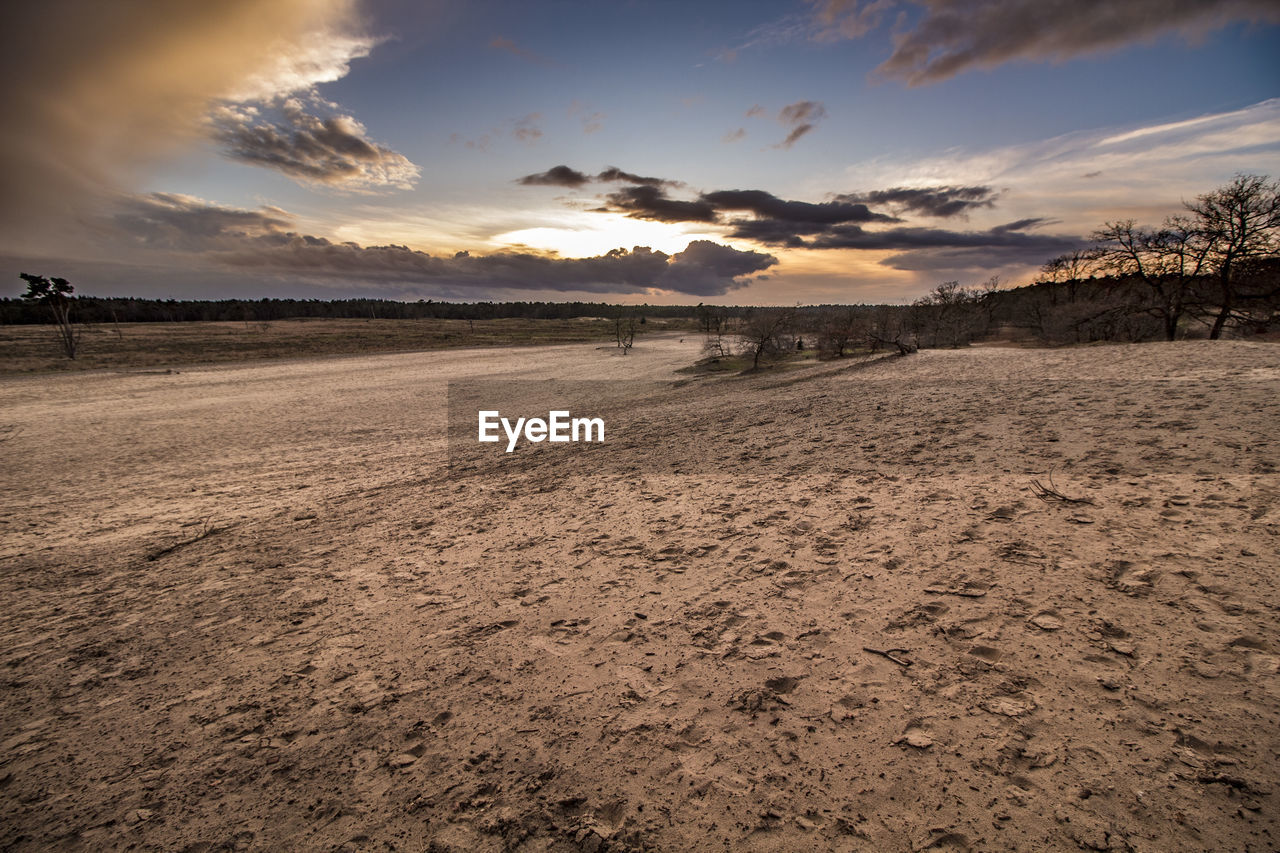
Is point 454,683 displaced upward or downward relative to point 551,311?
downward

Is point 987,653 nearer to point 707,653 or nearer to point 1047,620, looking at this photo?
point 1047,620

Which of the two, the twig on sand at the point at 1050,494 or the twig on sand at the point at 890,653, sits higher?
the twig on sand at the point at 1050,494

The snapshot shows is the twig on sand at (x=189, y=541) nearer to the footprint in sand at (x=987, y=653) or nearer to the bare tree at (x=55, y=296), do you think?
the footprint in sand at (x=987, y=653)

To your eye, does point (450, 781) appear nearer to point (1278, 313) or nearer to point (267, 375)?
point (1278, 313)

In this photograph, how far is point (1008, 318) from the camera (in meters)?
47.6

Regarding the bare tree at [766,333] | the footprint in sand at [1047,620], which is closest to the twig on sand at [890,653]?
the footprint in sand at [1047,620]

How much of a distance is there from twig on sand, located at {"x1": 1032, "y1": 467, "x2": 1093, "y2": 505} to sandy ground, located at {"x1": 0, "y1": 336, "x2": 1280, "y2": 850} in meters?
0.12

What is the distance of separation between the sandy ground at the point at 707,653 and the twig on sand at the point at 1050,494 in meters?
0.12

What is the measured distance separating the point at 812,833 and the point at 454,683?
2.83m

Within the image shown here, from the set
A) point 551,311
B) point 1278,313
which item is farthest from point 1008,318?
point 551,311

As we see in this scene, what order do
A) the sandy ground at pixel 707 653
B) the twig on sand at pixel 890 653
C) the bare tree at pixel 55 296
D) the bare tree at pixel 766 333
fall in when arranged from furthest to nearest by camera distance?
1. the bare tree at pixel 55 296
2. the bare tree at pixel 766 333
3. the twig on sand at pixel 890 653
4. the sandy ground at pixel 707 653

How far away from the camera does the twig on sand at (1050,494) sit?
5.36 metres

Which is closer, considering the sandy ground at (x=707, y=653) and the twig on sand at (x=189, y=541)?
the sandy ground at (x=707, y=653)
